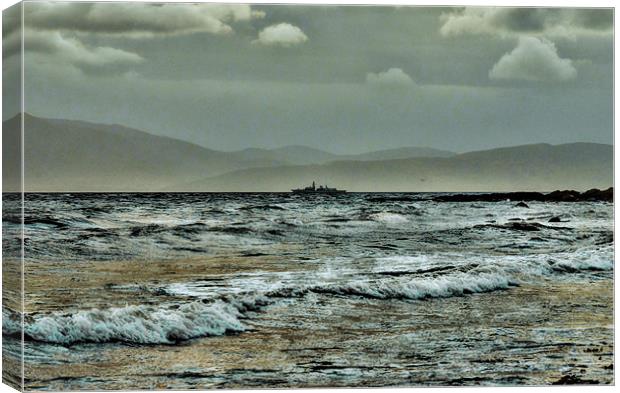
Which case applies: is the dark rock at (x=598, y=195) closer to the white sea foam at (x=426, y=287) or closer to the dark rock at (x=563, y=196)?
the dark rock at (x=563, y=196)

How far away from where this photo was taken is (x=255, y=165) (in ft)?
49.3

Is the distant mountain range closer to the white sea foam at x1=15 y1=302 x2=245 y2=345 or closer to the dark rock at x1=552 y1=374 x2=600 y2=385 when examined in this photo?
the white sea foam at x1=15 y1=302 x2=245 y2=345

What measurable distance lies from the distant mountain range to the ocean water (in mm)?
164

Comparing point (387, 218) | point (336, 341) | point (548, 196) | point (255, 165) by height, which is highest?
point (255, 165)

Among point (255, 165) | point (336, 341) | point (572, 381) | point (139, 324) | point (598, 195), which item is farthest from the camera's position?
point (598, 195)

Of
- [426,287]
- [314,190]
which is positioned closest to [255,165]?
[314,190]

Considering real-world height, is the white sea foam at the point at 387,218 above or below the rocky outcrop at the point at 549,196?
below

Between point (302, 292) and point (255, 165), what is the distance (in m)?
1.34

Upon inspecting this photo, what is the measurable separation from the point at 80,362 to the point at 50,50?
2.97 m

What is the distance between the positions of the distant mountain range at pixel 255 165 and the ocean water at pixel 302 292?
0.16 meters

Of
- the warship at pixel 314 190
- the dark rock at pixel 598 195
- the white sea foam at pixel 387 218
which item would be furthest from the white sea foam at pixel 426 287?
the dark rock at pixel 598 195

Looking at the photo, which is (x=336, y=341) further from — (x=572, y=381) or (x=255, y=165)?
(x=572, y=381)

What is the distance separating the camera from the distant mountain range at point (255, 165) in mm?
14484

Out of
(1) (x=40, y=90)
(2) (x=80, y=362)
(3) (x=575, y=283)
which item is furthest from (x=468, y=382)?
(1) (x=40, y=90)
